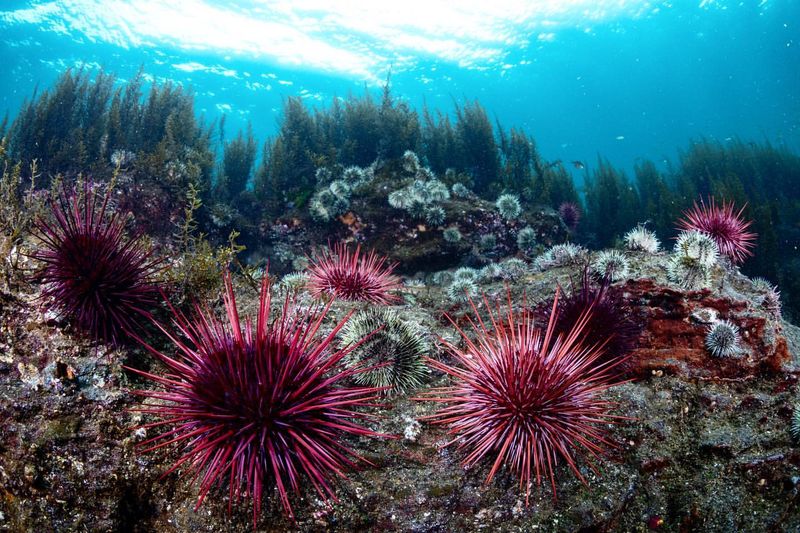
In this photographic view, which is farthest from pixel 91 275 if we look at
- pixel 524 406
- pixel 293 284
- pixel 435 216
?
pixel 435 216

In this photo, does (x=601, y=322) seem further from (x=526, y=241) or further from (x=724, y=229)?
(x=526, y=241)

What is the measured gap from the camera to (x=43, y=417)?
8.56ft

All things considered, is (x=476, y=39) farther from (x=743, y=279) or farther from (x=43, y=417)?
(x=43, y=417)

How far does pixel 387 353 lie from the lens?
3.33 meters

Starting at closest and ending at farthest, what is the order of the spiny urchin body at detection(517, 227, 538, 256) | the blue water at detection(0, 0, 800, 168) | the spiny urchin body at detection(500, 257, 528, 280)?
the spiny urchin body at detection(500, 257, 528, 280) → the spiny urchin body at detection(517, 227, 538, 256) → the blue water at detection(0, 0, 800, 168)

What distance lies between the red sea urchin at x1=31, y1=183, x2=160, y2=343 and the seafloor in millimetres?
220

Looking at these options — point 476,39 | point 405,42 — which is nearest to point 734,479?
point 405,42

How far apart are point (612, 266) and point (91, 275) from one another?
5188 mm

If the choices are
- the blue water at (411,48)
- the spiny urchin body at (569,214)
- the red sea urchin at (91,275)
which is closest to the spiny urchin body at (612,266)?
the red sea urchin at (91,275)

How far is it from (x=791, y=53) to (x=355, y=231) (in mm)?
89133

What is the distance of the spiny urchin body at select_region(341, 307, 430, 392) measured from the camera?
3277mm

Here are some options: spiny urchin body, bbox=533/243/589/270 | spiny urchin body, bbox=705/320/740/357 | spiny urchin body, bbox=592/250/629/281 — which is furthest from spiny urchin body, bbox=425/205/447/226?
spiny urchin body, bbox=705/320/740/357

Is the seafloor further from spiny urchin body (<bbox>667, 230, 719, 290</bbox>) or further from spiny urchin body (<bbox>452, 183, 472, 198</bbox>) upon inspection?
spiny urchin body (<bbox>452, 183, 472, 198</bbox>)

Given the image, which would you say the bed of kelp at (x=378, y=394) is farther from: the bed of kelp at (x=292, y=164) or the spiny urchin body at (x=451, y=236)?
the bed of kelp at (x=292, y=164)
